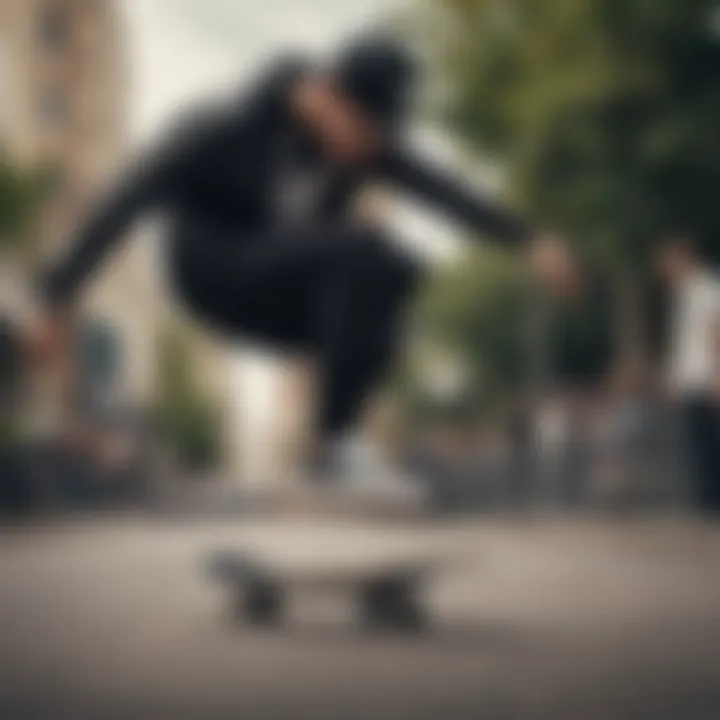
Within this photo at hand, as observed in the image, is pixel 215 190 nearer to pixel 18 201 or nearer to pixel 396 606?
pixel 18 201

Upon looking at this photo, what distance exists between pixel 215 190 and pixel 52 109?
0.24 metres

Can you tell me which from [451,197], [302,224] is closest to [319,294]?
[302,224]

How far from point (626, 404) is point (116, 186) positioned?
65 centimetres

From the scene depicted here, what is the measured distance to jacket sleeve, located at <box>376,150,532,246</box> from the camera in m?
1.67

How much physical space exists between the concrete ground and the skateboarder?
234 millimetres

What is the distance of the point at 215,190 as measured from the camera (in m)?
1.65

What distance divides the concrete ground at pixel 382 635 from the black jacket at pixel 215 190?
32 centimetres

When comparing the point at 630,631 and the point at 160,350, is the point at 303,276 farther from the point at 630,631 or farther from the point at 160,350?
the point at 630,631

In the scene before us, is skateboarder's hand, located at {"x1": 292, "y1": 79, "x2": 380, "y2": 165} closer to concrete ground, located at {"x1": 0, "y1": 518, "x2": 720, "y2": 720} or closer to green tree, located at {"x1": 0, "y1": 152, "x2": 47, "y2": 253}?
green tree, located at {"x1": 0, "y1": 152, "x2": 47, "y2": 253}

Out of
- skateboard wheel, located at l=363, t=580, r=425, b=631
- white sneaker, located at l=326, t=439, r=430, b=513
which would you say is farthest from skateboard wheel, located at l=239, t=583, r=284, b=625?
white sneaker, located at l=326, t=439, r=430, b=513

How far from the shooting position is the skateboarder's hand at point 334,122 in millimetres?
1662

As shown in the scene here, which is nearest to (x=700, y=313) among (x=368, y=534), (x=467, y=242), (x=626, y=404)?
(x=626, y=404)

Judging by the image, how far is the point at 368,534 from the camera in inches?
69.0

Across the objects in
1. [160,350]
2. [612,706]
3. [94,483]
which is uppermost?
[160,350]
